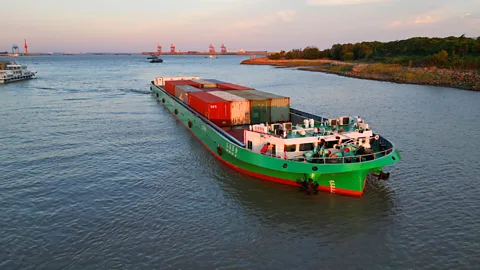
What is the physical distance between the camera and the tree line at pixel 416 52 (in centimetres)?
8327

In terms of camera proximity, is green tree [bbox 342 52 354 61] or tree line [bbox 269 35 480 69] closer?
tree line [bbox 269 35 480 69]

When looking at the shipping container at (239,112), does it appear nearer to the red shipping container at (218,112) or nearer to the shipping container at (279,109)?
the red shipping container at (218,112)

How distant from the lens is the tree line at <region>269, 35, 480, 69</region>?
83269mm

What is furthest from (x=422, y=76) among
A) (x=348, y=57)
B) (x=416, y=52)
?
(x=348, y=57)

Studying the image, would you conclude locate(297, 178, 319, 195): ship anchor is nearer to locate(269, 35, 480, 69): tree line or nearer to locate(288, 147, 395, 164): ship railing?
locate(288, 147, 395, 164): ship railing

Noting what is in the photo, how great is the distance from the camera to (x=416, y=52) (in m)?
114

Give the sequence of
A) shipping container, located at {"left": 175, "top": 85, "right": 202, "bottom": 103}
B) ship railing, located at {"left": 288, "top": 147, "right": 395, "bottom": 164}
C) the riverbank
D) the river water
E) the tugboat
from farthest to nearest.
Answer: the tugboat
the riverbank
shipping container, located at {"left": 175, "top": 85, "right": 202, "bottom": 103}
ship railing, located at {"left": 288, "top": 147, "right": 395, "bottom": 164}
the river water

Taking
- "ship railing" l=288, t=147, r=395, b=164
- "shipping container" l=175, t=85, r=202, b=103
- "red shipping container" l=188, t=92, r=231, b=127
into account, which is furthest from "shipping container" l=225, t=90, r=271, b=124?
"shipping container" l=175, t=85, r=202, b=103

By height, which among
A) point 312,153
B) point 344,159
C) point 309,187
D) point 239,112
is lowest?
point 309,187

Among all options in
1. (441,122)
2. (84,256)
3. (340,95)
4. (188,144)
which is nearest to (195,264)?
(84,256)

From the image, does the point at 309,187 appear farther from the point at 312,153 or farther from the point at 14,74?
the point at 14,74

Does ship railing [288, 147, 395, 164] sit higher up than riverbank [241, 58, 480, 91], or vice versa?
riverbank [241, 58, 480, 91]

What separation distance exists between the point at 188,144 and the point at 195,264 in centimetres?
1750

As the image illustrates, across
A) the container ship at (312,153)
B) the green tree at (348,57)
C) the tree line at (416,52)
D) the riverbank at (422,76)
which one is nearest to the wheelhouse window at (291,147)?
the container ship at (312,153)
